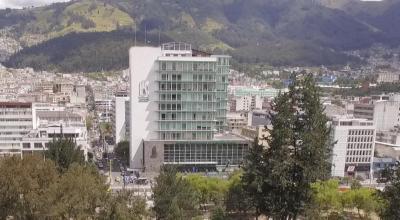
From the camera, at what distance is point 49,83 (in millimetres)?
130750

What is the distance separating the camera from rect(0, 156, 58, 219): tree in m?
20.7

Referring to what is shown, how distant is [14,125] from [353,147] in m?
52.9

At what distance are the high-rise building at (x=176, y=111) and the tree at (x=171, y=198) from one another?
26.5 m

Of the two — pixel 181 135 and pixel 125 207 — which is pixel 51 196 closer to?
pixel 125 207

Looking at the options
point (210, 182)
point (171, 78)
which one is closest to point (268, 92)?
point (171, 78)

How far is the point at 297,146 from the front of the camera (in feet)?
62.1

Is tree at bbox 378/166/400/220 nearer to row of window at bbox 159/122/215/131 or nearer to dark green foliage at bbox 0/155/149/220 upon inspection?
dark green foliage at bbox 0/155/149/220

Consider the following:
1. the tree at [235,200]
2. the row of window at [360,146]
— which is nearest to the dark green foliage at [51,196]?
the tree at [235,200]

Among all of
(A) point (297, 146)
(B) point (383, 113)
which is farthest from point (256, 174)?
(B) point (383, 113)

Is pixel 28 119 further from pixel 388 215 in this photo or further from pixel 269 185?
pixel 388 215

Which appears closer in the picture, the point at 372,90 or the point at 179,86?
the point at 179,86

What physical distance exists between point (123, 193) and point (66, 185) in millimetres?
4253

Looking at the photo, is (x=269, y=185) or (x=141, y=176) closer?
(x=269, y=185)

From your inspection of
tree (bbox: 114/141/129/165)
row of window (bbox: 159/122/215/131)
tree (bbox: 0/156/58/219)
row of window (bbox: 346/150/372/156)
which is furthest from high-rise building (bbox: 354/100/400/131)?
tree (bbox: 0/156/58/219)
